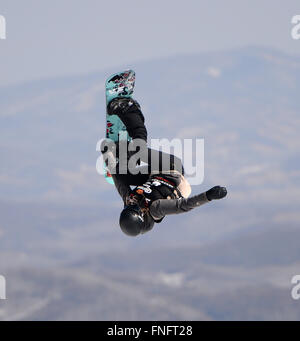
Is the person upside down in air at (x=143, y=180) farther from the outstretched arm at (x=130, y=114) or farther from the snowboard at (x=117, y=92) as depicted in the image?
the snowboard at (x=117, y=92)

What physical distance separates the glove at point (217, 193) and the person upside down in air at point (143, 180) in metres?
0.63

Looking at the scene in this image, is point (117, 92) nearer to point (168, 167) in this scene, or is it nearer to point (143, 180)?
point (168, 167)

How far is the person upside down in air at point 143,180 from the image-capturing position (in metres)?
12.6

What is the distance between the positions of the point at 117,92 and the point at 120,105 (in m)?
0.29

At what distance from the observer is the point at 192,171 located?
12.6 m

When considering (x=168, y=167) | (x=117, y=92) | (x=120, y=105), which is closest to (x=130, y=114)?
(x=120, y=105)

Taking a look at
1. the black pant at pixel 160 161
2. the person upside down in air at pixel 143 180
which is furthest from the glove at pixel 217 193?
→ the black pant at pixel 160 161

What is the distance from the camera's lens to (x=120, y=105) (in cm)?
1265

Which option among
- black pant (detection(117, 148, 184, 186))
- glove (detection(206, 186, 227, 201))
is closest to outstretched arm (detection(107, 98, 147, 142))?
black pant (detection(117, 148, 184, 186))
